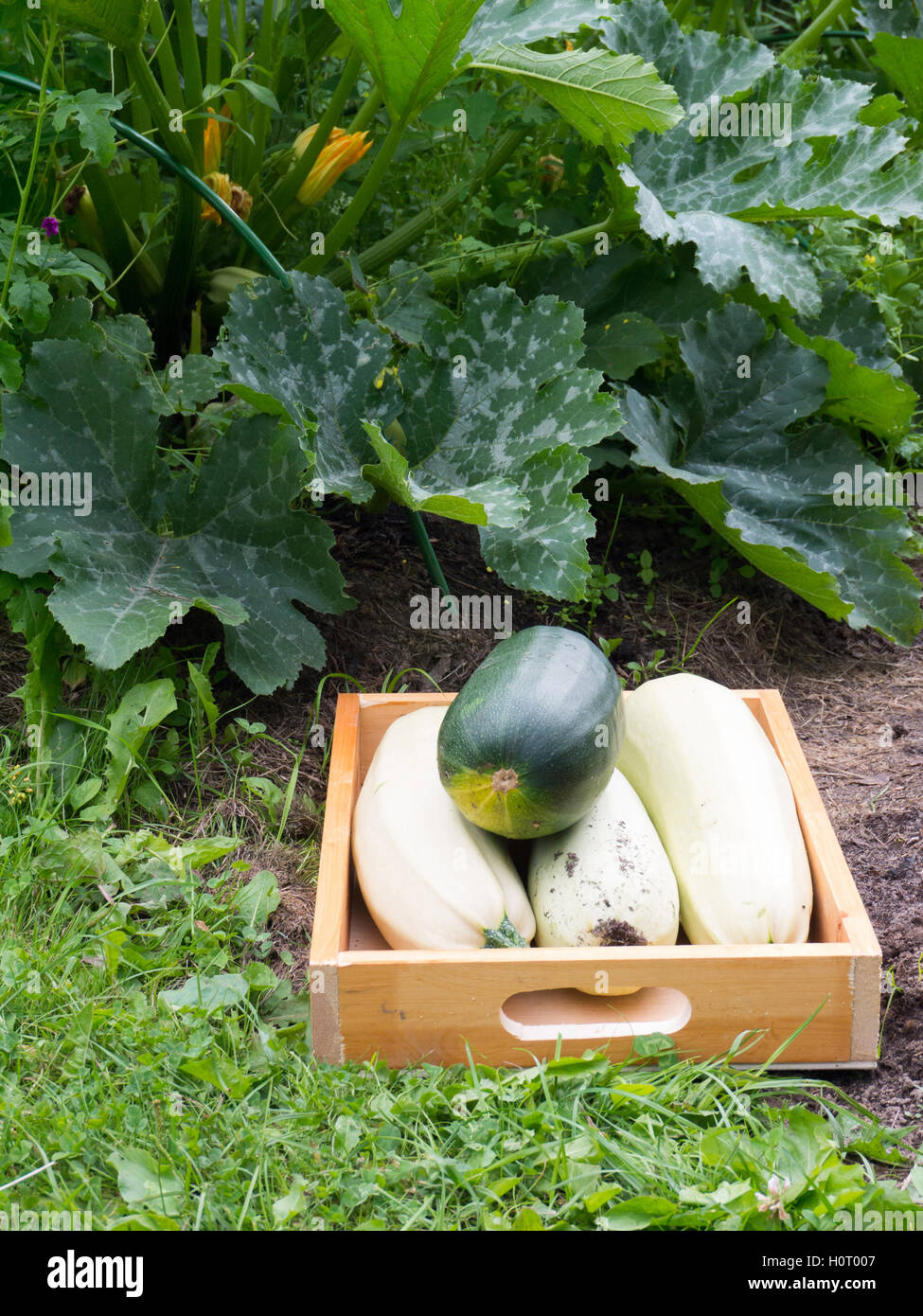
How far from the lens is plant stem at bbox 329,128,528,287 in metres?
2.92

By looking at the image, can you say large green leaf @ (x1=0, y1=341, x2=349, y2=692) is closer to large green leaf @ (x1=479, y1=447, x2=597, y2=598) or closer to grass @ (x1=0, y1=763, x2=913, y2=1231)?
large green leaf @ (x1=479, y1=447, x2=597, y2=598)

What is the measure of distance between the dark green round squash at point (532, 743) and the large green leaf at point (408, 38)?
121 cm

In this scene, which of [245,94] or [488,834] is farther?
[245,94]

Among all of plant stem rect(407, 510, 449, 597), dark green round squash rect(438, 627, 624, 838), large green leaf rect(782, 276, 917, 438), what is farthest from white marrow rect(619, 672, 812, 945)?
large green leaf rect(782, 276, 917, 438)

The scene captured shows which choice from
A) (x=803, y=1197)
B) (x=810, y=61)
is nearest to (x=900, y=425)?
(x=810, y=61)

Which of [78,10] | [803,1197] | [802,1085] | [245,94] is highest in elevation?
[78,10]

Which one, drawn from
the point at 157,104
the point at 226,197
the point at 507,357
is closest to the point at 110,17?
the point at 157,104

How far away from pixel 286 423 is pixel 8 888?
1.00 metres

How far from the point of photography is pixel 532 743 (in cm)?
182

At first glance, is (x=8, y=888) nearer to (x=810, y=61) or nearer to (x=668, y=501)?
(x=668, y=501)

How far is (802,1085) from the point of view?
1806mm

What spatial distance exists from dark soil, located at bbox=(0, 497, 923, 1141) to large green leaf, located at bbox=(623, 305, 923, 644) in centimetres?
18

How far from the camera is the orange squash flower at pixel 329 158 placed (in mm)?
2695

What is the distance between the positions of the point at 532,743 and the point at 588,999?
0.42 m
